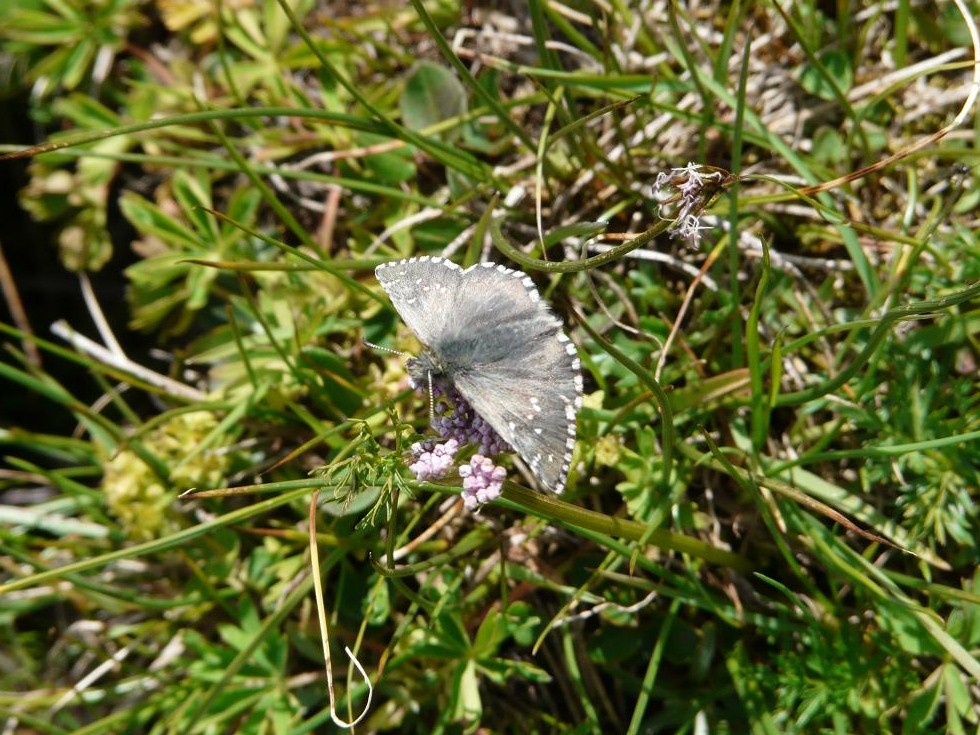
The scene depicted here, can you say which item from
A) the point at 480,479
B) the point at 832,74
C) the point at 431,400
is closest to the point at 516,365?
the point at 431,400

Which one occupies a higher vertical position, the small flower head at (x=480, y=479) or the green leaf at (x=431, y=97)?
the green leaf at (x=431, y=97)

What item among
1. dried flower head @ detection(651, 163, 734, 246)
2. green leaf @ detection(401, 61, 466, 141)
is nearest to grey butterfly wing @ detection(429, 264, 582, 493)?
dried flower head @ detection(651, 163, 734, 246)

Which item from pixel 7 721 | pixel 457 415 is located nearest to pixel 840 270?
pixel 457 415

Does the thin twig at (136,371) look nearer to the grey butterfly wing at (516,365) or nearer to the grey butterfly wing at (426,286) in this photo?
the grey butterfly wing at (426,286)

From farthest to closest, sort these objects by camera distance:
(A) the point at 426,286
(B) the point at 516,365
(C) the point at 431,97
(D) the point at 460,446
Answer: (C) the point at 431,97, (A) the point at 426,286, (B) the point at 516,365, (D) the point at 460,446

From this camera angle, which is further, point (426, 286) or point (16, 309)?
point (16, 309)

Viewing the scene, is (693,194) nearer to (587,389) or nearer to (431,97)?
(587,389)

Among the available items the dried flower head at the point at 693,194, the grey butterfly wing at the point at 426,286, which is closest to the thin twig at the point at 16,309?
the grey butterfly wing at the point at 426,286
